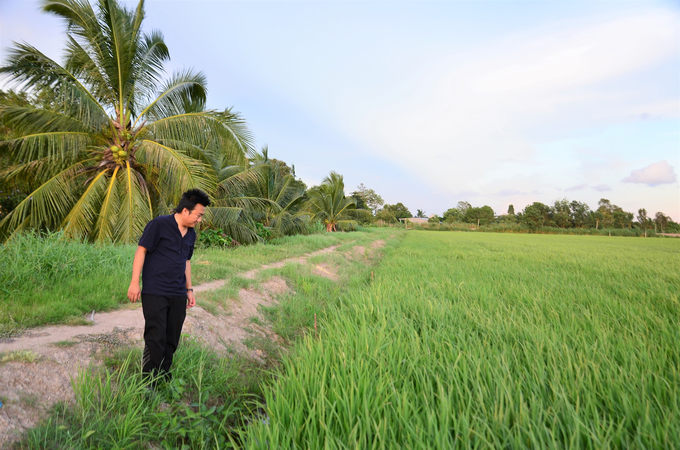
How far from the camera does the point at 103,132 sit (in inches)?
257

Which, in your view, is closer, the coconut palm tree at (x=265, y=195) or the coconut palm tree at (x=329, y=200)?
the coconut palm tree at (x=265, y=195)

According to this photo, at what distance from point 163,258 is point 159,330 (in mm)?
448

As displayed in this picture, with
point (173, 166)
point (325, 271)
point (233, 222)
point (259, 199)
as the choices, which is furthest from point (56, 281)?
point (259, 199)

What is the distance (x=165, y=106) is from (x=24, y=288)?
19.8 ft

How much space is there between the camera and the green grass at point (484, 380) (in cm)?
125

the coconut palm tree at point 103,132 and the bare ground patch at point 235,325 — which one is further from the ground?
the coconut palm tree at point 103,132

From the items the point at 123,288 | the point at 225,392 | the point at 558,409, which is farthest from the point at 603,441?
the point at 123,288

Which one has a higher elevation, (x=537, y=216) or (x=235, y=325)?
(x=537, y=216)

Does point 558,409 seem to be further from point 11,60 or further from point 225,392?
point 11,60

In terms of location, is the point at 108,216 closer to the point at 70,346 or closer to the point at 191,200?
the point at 70,346

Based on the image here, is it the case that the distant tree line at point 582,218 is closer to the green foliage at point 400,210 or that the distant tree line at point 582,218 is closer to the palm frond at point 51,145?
the green foliage at point 400,210

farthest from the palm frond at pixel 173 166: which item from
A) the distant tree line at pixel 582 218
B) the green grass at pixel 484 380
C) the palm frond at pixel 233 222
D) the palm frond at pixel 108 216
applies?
the distant tree line at pixel 582 218

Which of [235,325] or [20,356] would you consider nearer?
[20,356]

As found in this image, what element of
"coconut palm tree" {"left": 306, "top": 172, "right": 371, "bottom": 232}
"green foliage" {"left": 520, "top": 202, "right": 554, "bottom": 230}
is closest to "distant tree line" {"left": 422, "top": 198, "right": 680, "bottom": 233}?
"green foliage" {"left": 520, "top": 202, "right": 554, "bottom": 230}
